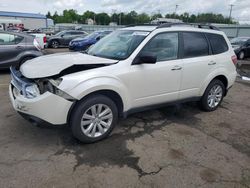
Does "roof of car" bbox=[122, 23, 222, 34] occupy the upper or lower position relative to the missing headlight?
upper

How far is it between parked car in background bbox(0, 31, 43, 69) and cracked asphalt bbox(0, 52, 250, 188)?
3845 millimetres

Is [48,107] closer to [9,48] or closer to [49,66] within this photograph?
[49,66]

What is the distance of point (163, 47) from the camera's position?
422 centimetres

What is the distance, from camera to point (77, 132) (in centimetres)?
344

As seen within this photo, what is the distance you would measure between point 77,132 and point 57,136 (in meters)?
0.59

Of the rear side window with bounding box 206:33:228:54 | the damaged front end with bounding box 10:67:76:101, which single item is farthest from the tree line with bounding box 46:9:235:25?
the damaged front end with bounding box 10:67:76:101

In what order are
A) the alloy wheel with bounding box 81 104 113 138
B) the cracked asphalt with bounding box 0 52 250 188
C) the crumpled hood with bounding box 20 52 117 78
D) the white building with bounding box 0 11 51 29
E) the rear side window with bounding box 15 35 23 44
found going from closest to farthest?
the cracked asphalt with bounding box 0 52 250 188 < the crumpled hood with bounding box 20 52 117 78 < the alloy wheel with bounding box 81 104 113 138 < the rear side window with bounding box 15 35 23 44 < the white building with bounding box 0 11 51 29

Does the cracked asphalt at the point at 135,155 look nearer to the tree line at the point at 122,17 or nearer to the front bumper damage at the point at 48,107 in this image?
the front bumper damage at the point at 48,107

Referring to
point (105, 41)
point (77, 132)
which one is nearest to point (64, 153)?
point (77, 132)

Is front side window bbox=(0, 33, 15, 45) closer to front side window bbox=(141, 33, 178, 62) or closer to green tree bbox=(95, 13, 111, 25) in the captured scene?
front side window bbox=(141, 33, 178, 62)

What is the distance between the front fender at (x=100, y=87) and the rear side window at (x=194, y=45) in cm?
152

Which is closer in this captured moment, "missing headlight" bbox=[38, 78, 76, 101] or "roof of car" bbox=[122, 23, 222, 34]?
"missing headlight" bbox=[38, 78, 76, 101]

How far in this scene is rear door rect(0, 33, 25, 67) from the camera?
802cm

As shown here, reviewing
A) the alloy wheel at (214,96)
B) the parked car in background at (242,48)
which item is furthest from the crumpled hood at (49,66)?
the parked car in background at (242,48)
